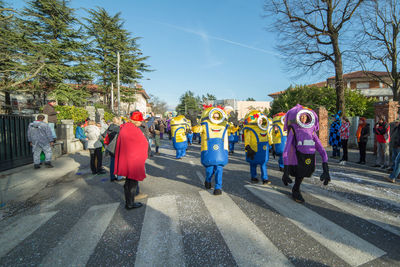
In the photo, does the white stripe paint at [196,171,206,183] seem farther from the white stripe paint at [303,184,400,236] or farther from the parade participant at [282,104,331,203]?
the white stripe paint at [303,184,400,236]

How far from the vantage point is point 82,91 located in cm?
1989

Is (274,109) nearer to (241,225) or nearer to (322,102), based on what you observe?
(322,102)

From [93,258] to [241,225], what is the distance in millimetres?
1983

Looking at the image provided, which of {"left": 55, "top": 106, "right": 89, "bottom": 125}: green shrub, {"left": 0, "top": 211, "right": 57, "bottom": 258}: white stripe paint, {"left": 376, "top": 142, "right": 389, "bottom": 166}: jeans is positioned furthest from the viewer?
{"left": 55, "top": 106, "right": 89, "bottom": 125}: green shrub

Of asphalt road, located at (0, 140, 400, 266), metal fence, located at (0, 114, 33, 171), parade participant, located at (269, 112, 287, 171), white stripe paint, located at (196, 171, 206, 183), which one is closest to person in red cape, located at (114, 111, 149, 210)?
asphalt road, located at (0, 140, 400, 266)

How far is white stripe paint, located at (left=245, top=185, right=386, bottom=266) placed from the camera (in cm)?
235

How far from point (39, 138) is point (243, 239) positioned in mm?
7527

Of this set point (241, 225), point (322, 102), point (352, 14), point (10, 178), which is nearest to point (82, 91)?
point (10, 178)

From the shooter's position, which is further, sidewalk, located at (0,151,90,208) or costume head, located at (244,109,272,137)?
costume head, located at (244,109,272,137)

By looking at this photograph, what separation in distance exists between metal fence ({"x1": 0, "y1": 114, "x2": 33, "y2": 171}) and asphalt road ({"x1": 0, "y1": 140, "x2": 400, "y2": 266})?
3.50 m

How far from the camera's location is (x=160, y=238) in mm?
2756

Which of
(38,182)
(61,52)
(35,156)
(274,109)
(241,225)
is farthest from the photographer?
(274,109)

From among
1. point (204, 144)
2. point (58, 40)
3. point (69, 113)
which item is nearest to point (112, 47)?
point (58, 40)

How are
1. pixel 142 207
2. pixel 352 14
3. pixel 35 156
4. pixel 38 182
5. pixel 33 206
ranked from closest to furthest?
pixel 142 207
pixel 33 206
pixel 38 182
pixel 35 156
pixel 352 14
